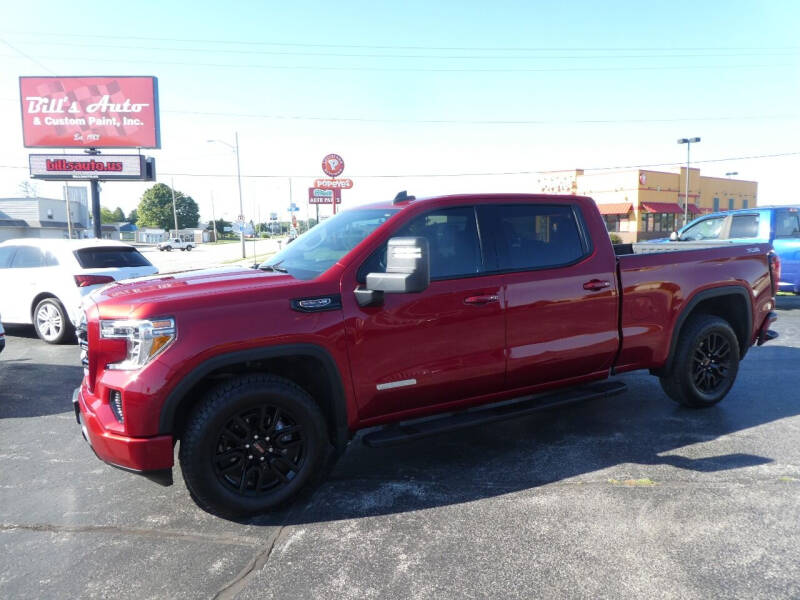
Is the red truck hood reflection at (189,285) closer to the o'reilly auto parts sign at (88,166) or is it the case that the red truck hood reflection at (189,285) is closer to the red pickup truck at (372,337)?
the red pickup truck at (372,337)

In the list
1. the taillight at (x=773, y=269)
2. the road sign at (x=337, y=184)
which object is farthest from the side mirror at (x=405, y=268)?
the road sign at (x=337, y=184)

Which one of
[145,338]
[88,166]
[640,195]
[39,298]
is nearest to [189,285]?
[145,338]

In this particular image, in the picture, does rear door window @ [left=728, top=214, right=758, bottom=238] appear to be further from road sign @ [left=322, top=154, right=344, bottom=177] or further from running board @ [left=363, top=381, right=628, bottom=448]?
road sign @ [left=322, top=154, right=344, bottom=177]

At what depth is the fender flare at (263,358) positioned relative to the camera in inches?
123

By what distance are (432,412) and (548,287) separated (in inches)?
48.5

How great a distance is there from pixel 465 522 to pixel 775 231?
10.9 m

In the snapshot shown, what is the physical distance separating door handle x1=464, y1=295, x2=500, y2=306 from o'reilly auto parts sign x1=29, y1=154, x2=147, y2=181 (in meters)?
25.8

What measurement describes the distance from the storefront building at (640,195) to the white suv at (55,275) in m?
42.9

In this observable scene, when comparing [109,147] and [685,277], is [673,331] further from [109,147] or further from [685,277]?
[109,147]

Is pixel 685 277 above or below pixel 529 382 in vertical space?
above

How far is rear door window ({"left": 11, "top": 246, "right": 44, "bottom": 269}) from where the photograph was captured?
878cm

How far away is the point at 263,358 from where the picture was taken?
3312 millimetres

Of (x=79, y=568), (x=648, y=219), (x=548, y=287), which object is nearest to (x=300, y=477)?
(x=79, y=568)

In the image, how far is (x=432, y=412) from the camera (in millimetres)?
3930
